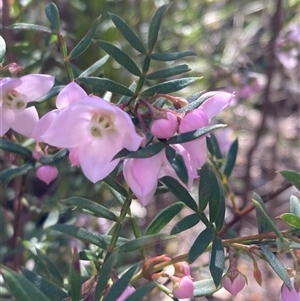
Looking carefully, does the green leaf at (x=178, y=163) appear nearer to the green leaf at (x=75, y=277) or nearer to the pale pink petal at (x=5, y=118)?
the green leaf at (x=75, y=277)

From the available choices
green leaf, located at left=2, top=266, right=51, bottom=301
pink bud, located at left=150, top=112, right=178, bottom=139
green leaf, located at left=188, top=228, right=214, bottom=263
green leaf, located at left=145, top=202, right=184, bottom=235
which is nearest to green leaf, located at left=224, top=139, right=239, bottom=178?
green leaf, located at left=145, top=202, right=184, bottom=235

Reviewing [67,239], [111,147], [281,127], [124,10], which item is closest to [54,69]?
[124,10]

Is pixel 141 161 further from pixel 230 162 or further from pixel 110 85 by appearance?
pixel 230 162

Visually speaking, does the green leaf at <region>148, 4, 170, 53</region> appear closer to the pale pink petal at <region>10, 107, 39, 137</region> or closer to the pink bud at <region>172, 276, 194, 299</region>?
the pale pink petal at <region>10, 107, 39, 137</region>

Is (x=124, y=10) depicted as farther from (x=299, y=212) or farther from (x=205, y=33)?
(x=299, y=212)

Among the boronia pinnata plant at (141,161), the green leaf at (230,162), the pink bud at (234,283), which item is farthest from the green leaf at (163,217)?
the green leaf at (230,162)

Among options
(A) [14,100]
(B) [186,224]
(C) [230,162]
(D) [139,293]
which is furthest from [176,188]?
(C) [230,162]
